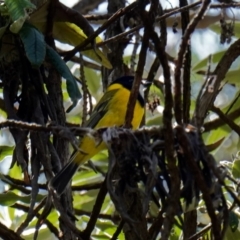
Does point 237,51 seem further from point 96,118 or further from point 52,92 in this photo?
point 96,118

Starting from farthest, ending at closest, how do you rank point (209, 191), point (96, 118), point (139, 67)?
point (96, 118) → point (139, 67) → point (209, 191)

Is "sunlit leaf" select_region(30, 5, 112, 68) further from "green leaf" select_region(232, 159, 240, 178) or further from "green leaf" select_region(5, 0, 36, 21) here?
"green leaf" select_region(232, 159, 240, 178)

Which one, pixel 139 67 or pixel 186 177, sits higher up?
pixel 139 67

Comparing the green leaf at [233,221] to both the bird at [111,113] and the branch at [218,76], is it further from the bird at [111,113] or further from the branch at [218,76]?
the bird at [111,113]

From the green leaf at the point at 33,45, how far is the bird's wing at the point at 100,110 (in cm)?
98

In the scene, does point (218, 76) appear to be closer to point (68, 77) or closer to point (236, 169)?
point (68, 77)

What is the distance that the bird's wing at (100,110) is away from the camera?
3080 millimetres

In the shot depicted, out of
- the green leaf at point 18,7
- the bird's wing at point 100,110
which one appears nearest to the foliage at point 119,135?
the green leaf at point 18,7

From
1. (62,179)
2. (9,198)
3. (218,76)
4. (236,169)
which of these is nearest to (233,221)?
(236,169)

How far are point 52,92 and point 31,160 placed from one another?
260 mm

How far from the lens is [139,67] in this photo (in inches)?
66.6

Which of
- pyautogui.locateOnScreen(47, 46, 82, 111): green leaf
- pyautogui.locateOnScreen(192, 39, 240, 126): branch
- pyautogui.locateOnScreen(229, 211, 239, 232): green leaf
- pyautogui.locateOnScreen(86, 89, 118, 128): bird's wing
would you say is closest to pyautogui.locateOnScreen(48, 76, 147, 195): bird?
pyautogui.locateOnScreen(86, 89, 118, 128): bird's wing

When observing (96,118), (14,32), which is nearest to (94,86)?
(96,118)

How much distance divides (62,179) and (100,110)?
1008mm
